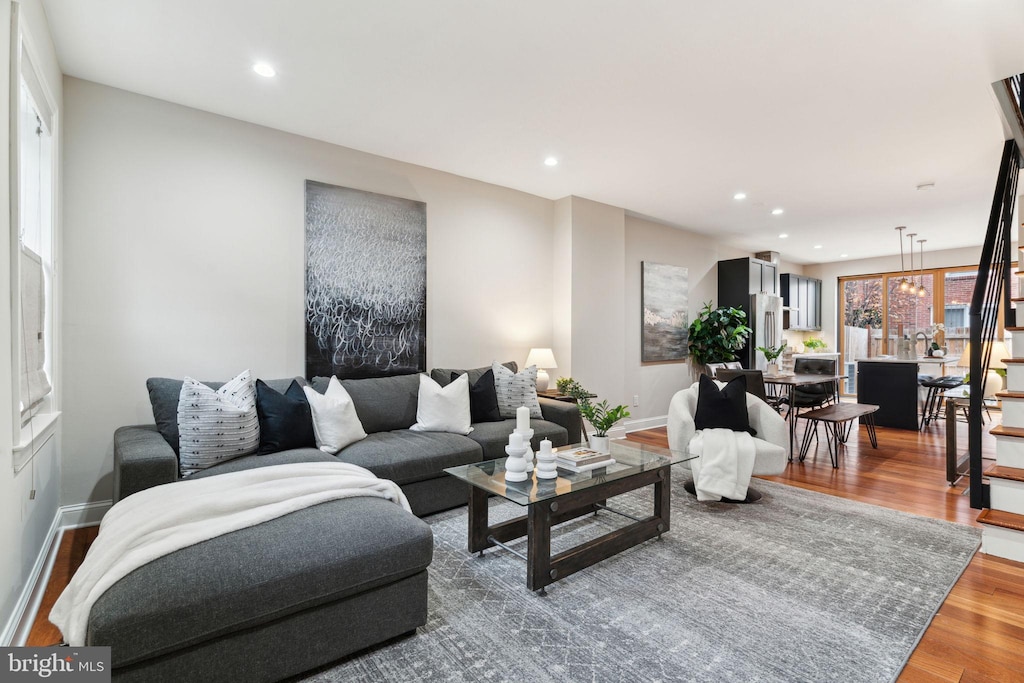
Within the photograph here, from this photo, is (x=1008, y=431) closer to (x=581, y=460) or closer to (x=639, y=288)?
(x=581, y=460)

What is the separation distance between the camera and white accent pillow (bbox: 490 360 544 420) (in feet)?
13.3

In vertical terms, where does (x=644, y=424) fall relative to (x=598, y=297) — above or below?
below

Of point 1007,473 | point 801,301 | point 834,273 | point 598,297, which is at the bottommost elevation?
point 1007,473

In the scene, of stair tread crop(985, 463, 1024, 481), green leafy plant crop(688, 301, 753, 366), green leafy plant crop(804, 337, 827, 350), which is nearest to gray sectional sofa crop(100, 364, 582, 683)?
stair tread crop(985, 463, 1024, 481)

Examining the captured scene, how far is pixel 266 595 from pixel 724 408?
3.07m

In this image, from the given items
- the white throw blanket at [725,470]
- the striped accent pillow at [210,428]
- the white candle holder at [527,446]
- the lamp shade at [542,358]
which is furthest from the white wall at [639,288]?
the striped accent pillow at [210,428]

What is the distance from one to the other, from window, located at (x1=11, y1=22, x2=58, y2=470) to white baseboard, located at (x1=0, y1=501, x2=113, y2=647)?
0.57 meters

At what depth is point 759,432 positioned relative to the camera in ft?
11.9

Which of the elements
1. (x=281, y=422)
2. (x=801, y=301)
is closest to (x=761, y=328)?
(x=801, y=301)

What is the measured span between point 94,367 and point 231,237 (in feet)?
3.65

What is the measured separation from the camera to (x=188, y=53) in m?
2.62

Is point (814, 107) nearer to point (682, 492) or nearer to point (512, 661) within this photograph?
point (682, 492)

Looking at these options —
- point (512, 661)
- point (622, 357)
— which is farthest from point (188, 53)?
point (622, 357)

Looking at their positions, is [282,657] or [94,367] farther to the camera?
[94,367]
